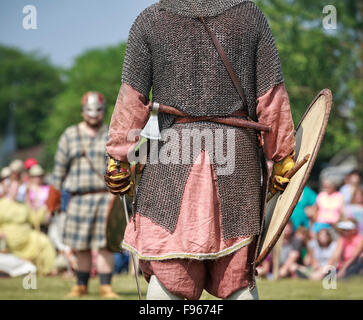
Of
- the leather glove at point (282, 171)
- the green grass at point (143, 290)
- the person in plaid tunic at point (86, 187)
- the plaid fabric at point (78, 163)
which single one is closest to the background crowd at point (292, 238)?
the green grass at point (143, 290)

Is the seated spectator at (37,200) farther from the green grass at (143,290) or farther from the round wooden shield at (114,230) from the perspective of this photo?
the round wooden shield at (114,230)

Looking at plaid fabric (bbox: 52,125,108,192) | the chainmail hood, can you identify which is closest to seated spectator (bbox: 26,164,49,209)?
plaid fabric (bbox: 52,125,108,192)

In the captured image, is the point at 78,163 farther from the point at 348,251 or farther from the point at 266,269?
the point at 266,269

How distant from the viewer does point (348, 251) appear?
8578mm

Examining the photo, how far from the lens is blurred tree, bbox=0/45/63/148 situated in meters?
59.2

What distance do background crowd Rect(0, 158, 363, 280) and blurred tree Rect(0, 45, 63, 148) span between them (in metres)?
48.1

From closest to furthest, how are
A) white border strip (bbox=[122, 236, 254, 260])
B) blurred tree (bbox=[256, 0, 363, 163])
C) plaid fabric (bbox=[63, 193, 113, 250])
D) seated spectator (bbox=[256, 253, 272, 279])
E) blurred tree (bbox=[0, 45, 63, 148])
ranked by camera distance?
white border strip (bbox=[122, 236, 254, 260]) < plaid fabric (bbox=[63, 193, 113, 250]) < seated spectator (bbox=[256, 253, 272, 279]) < blurred tree (bbox=[256, 0, 363, 163]) < blurred tree (bbox=[0, 45, 63, 148])

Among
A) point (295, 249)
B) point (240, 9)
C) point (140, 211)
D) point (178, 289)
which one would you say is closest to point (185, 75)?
point (240, 9)

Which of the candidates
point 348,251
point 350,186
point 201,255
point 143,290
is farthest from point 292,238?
point 201,255

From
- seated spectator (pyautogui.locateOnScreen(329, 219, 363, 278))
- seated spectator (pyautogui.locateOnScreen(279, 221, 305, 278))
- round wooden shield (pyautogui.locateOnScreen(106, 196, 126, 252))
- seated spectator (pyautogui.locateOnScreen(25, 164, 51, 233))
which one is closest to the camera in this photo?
round wooden shield (pyautogui.locateOnScreen(106, 196, 126, 252))

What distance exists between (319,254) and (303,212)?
3.78 ft

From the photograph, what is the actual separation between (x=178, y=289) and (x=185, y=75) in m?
0.94

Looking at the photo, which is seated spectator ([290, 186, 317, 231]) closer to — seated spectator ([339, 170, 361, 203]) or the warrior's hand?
seated spectator ([339, 170, 361, 203])

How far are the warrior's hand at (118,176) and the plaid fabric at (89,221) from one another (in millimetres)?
3649
